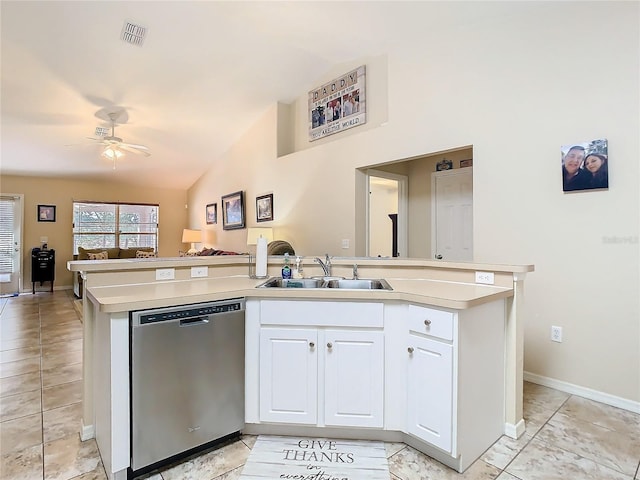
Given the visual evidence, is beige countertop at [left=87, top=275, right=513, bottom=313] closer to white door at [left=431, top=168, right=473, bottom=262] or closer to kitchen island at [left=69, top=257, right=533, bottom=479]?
kitchen island at [left=69, top=257, right=533, bottom=479]

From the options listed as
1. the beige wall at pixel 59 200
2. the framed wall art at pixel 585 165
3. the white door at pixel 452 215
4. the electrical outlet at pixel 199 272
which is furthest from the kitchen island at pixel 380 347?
the beige wall at pixel 59 200

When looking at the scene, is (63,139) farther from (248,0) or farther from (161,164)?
(248,0)

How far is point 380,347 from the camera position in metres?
1.80

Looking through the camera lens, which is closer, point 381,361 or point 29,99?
point 381,361

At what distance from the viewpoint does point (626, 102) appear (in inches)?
89.8

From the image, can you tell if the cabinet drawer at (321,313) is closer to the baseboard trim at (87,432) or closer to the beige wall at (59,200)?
the baseboard trim at (87,432)

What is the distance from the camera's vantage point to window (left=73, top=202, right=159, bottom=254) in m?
7.50

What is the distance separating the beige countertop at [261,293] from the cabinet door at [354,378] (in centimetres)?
22

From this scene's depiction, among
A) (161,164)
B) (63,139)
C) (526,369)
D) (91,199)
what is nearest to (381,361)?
(526,369)

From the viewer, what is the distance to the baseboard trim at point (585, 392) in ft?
7.48

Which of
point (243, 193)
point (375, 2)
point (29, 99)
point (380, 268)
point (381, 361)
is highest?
point (375, 2)

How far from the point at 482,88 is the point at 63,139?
583 cm

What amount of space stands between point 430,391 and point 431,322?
1.13 feet

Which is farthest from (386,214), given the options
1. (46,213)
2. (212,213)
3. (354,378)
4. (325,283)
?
(46,213)
